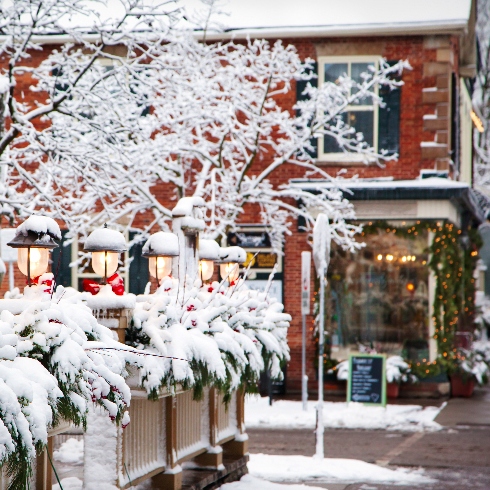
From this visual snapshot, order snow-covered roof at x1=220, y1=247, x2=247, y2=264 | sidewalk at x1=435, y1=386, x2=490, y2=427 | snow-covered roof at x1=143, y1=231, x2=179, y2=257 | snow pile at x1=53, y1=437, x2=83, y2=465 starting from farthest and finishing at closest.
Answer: sidewalk at x1=435, y1=386, x2=490, y2=427 < snow-covered roof at x1=220, y1=247, x2=247, y2=264 < snow pile at x1=53, y1=437, x2=83, y2=465 < snow-covered roof at x1=143, y1=231, x2=179, y2=257

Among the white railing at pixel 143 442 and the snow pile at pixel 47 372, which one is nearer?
the snow pile at pixel 47 372

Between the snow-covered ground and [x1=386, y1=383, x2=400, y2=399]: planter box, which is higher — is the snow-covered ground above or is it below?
below

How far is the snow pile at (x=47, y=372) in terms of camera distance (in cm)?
456

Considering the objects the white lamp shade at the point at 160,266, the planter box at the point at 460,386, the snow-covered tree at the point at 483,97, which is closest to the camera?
the white lamp shade at the point at 160,266

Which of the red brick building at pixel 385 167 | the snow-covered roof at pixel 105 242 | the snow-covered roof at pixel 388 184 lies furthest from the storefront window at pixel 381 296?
the snow-covered roof at pixel 105 242

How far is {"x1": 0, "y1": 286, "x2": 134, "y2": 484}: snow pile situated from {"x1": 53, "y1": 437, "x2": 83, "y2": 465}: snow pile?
416cm

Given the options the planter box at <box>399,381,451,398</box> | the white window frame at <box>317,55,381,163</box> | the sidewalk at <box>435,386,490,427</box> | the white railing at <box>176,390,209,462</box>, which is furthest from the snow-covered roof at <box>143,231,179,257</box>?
the planter box at <box>399,381,451,398</box>

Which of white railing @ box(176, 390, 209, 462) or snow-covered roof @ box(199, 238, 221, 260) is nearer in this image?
white railing @ box(176, 390, 209, 462)

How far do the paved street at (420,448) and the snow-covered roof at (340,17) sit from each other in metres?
8.20

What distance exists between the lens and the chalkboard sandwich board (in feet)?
55.2

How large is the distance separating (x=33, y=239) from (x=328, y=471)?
536 cm

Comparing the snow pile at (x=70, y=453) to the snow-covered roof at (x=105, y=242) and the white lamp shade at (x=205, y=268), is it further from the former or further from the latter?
the snow-covered roof at (x=105, y=242)

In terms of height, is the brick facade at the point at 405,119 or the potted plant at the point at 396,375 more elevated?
the brick facade at the point at 405,119

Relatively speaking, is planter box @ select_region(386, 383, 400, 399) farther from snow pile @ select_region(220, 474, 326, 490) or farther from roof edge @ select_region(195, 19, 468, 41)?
snow pile @ select_region(220, 474, 326, 490)
